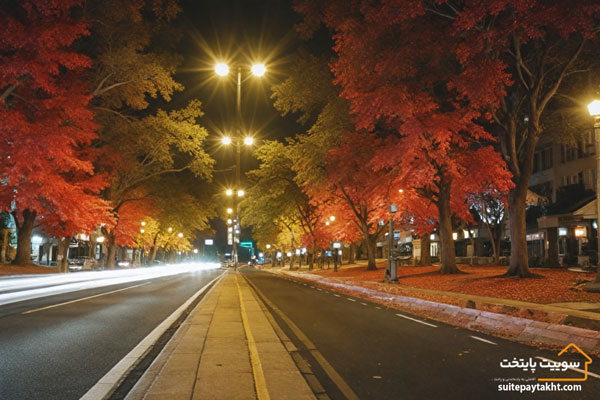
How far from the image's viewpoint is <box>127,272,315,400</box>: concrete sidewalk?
5223 millimetres

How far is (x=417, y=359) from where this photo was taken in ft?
24.7

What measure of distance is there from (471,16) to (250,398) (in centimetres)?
1399

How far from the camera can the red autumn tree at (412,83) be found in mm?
17625

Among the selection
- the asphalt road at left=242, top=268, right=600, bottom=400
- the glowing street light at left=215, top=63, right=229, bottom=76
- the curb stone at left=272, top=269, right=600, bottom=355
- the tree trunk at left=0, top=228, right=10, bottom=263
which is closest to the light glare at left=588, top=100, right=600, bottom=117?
the curb stone at left=272, top=269, right=600, bottom=355

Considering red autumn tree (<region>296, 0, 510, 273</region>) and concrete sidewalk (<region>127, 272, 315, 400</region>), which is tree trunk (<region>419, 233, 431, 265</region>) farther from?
concrete sidewalk (<region>127, 272, 315, 400</region>)

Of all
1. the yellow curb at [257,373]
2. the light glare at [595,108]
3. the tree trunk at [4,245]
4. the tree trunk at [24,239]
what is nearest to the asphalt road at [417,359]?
the yellow curb at [257,373]

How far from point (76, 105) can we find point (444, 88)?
719 inches

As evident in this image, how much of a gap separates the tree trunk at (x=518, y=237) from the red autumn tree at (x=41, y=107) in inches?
785

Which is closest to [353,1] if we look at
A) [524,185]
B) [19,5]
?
[524,185]

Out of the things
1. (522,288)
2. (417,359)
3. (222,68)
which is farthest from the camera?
(222,68)

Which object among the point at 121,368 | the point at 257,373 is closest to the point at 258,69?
the point at 121,368

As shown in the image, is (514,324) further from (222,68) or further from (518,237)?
(222,68)

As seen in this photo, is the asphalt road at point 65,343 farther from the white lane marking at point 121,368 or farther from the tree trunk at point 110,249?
the tree trunk at point 110,249

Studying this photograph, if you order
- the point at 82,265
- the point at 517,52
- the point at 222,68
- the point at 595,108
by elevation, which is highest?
the point at 517,52
